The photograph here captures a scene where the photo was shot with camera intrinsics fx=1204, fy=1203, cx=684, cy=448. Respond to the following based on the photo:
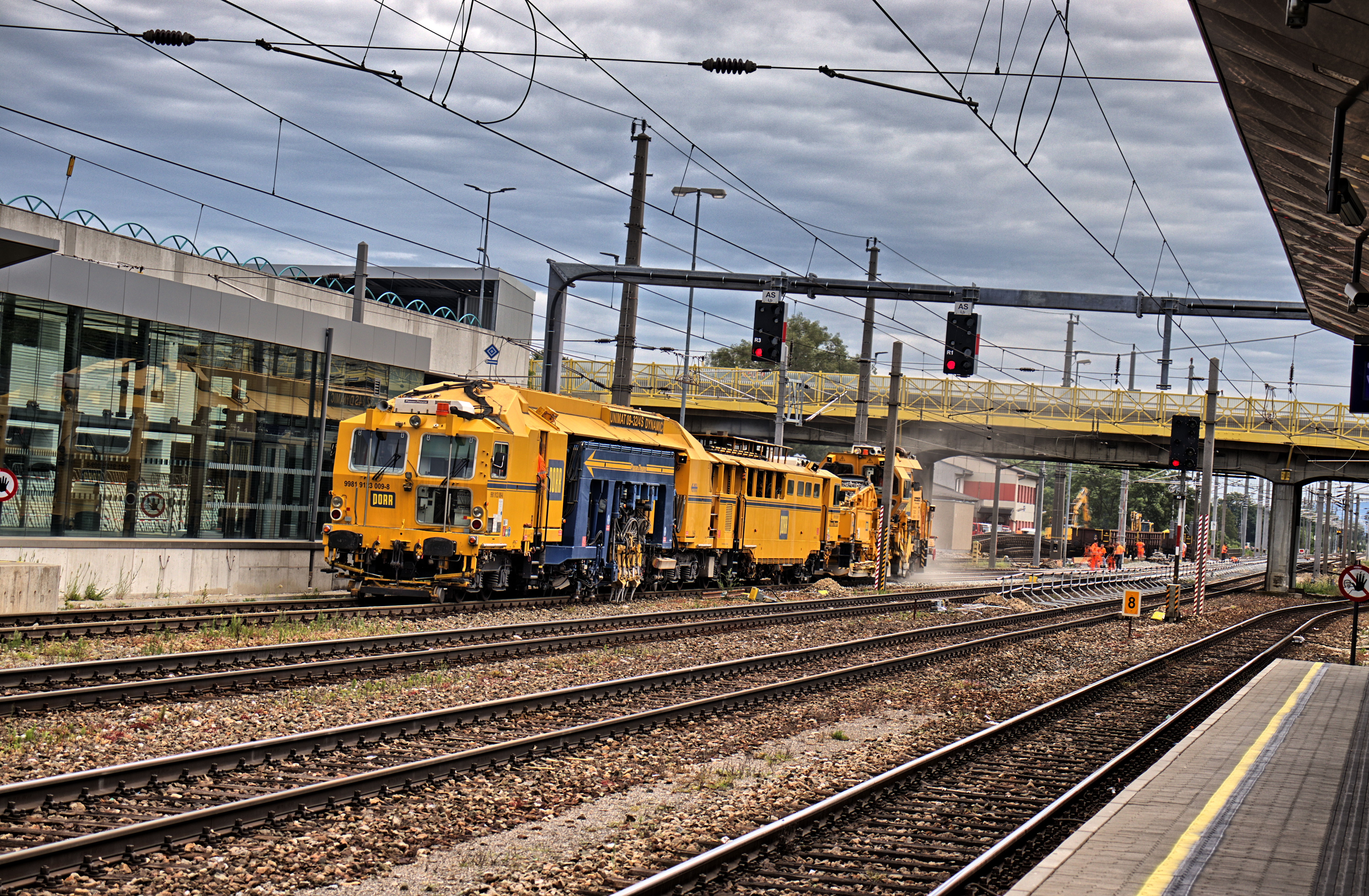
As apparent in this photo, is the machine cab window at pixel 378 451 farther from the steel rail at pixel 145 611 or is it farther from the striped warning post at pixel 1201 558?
the striped warning post at pixel 1201 558

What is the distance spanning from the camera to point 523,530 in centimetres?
2028

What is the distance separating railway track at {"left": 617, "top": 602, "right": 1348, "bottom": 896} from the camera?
7.37 meters

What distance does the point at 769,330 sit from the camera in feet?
81.5

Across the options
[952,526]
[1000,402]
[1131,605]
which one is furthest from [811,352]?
[1131,605]

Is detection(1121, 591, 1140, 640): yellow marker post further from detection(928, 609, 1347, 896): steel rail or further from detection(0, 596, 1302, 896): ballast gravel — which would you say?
detection(0, 596, 1302, 896): ballast gravel

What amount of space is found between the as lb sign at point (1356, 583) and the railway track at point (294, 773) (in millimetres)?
10910

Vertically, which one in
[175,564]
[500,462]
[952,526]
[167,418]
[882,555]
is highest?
[167,418]

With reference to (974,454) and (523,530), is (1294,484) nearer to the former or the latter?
(974,454)

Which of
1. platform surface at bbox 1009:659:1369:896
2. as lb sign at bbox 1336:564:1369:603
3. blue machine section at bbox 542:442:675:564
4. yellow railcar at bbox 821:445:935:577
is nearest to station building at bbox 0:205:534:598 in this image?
blue machine section at bbox 542:442:675:564

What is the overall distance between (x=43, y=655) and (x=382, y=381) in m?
14.2

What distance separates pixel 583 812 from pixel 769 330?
56.0ft

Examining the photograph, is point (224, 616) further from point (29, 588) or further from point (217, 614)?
point (29, 588)

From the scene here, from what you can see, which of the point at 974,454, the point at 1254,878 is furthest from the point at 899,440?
the point at 1254,878

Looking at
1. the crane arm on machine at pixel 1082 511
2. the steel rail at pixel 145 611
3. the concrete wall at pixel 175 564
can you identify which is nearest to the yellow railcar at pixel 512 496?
the steel rail at pixel 145 611
